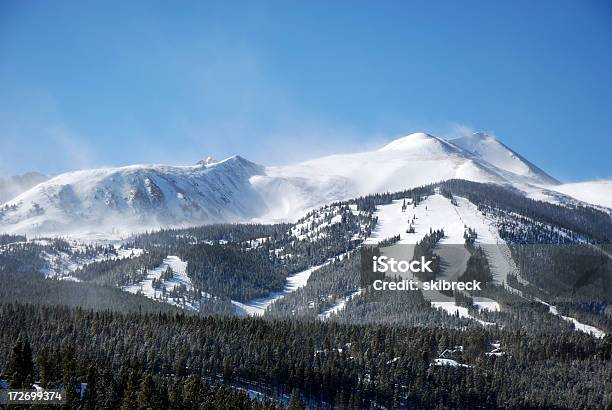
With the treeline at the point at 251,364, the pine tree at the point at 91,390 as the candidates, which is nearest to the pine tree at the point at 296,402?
the treeline at the point at 251,364

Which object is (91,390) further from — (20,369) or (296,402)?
(296,402)

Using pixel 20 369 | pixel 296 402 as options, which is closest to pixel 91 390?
pixel 20 369

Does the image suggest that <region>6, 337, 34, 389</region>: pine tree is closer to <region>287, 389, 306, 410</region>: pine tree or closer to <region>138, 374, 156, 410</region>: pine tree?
<region>138, 374, 156, 410</region>: pine tree

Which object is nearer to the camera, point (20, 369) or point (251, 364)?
point (20, 369)

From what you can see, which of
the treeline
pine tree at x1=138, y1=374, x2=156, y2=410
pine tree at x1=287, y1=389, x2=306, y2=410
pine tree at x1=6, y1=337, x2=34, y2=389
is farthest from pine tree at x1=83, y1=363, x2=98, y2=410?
pine tree at x1=287, y1=389, x2=306, y2=410

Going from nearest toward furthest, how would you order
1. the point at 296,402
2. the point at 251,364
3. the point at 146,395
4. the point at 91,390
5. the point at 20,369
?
the point at 146,395
the point at 91,390
the point at 20,369
the point at 296,402
the point at 251,364

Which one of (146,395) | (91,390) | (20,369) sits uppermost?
(20,369)

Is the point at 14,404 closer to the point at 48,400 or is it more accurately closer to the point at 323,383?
the point at 48,400

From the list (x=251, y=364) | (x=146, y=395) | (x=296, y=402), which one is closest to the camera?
(x=146, y=395)

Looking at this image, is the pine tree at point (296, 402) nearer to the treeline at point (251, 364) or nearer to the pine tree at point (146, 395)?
the treeline at point (251, 364)

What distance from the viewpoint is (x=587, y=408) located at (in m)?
198

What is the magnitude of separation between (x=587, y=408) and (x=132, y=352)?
408 feet

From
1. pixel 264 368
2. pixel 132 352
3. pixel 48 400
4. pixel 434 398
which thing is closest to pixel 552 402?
pixel 434 398

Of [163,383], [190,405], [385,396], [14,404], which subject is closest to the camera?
[14,404]
